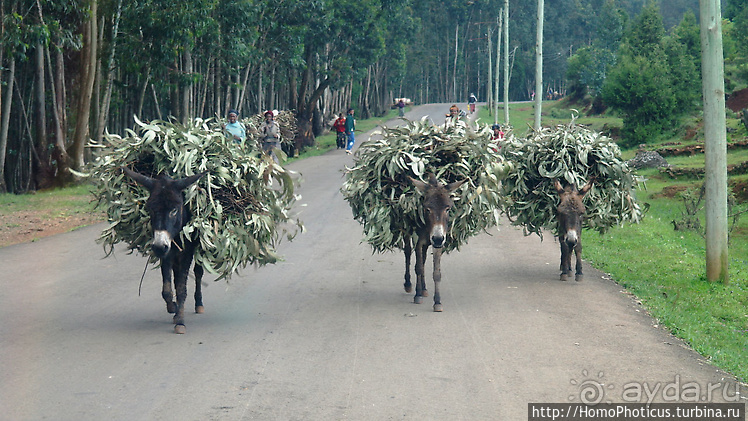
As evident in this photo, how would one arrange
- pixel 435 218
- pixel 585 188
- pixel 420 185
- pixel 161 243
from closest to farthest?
pixel 161 243 < pixel 435 218 < pixel 420 185 < pixel 585 188

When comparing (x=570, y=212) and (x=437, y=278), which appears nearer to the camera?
(x=437, y=278)

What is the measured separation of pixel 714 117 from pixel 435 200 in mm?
4982

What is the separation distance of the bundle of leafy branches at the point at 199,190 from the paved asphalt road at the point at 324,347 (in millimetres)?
912

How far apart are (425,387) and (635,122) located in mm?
36870

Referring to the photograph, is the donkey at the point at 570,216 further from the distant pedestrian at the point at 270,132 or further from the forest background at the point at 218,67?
the distant pedestrian at the point at 270,132

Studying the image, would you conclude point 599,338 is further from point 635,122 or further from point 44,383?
point 635,122

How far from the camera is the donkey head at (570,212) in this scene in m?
11.2

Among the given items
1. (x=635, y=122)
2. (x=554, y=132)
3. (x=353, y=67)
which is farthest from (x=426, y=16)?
(x=554, y=132)

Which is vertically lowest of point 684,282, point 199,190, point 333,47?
point 684,282

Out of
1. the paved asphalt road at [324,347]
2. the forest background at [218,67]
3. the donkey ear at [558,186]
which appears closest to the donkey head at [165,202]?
the paved asphalt road at [324,347]

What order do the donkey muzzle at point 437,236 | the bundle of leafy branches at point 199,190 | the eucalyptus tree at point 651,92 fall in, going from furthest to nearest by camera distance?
the eucalyptus tree at point 651,92 → the donkey muzzle at point 437,236 → the bundle of leafy branches at point 199,190

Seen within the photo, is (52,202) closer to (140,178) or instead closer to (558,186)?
(140,178)

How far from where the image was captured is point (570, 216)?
1133 cm

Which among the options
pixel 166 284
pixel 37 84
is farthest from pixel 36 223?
pixel 166 284
